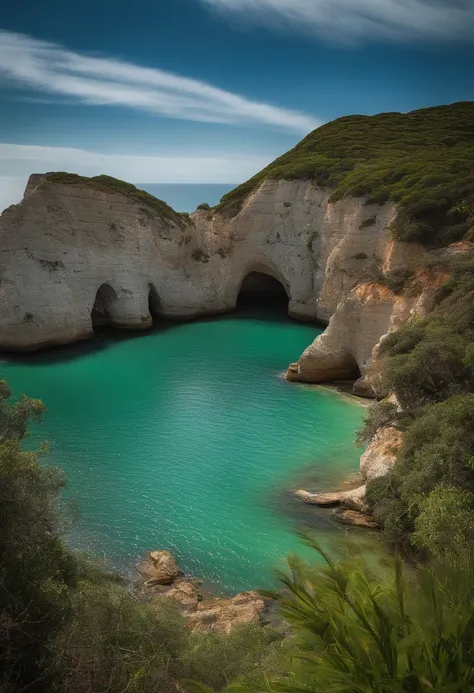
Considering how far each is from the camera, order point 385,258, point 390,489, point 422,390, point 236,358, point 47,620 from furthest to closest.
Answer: point 236,358
point 385,258
point 422,390
point 390,489
point 47,620

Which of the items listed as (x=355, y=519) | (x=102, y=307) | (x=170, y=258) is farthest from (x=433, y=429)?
(x=170, y=258)

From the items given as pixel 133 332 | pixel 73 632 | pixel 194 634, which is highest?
pixel 133 332

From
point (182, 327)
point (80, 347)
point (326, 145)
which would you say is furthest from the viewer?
point (326, 145)

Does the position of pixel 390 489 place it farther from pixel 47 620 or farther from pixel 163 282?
pixel 163 282

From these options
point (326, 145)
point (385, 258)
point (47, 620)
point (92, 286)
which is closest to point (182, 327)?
point (92, 286)

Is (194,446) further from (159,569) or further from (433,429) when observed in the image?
(433,429)

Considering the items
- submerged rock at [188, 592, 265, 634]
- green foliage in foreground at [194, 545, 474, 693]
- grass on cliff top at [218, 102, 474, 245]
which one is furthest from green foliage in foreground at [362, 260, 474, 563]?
grass on cliff top at [218, 102, 474, 245]

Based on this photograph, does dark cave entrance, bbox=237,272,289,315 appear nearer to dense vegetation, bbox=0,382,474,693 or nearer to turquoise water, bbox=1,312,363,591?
turquoise water, bbox=1,312,363,591

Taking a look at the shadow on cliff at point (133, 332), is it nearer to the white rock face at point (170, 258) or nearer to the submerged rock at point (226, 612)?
the white rock face at point (170, 258)
